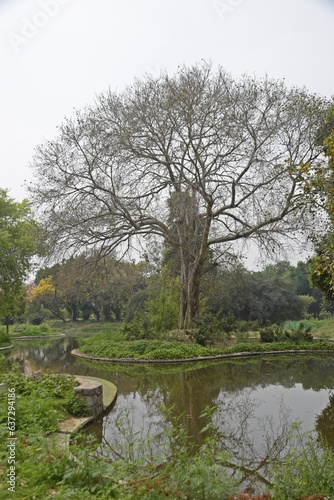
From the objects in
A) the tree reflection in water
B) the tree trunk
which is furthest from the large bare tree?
the tree reflection in water

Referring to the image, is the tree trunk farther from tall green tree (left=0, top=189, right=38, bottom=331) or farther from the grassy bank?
the grassy bank

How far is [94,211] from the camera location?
17.5 meters

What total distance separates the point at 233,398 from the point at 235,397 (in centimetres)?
10

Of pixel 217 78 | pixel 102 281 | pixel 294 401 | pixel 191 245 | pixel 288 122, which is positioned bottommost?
pixel 294 401

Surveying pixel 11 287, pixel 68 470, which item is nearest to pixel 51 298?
pixel 11 287

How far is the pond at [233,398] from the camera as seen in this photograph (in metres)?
5.89

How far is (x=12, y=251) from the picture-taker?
2569cm

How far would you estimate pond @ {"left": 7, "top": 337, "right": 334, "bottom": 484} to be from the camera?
589 centimetres

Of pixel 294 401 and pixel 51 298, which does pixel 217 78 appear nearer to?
pixel 294 401

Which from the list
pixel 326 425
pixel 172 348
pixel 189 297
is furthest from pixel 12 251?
pixel 326 425

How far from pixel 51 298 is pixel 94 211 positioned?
2596 cm

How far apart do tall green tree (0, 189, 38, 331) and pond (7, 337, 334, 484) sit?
453 inches

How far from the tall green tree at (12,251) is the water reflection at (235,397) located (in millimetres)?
11502

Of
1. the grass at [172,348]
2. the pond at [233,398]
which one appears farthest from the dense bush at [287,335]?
the pond at [233,398]
